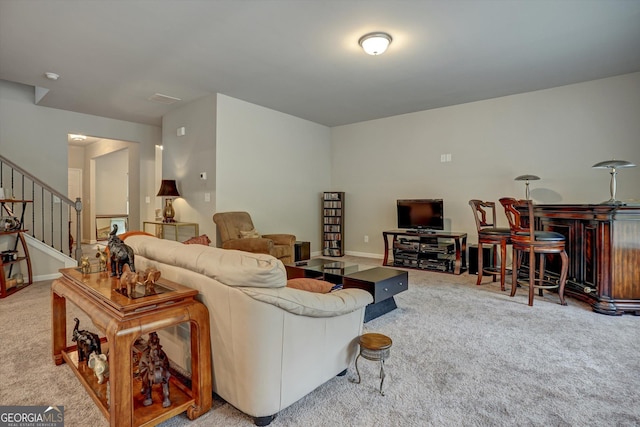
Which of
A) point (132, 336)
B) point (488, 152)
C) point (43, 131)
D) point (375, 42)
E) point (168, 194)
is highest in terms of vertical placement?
point (375, 42)

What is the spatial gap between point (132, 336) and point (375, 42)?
122 inches

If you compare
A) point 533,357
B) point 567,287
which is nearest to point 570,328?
point 533,357

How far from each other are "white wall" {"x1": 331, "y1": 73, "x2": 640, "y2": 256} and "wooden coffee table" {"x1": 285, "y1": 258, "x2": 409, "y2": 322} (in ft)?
8.96

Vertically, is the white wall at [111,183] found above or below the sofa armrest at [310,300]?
above

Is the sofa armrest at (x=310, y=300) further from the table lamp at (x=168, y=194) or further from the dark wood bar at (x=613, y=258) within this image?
the table lamp at (x=168, y=194)

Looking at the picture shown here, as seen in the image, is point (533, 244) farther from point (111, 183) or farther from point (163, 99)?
point (111, 183)

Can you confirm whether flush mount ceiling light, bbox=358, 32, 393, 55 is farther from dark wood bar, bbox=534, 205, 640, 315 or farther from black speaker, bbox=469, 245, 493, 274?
black speaker, bbox=469, 245, 493, 274

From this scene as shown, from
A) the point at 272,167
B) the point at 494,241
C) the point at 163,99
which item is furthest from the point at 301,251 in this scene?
the point at 163,99

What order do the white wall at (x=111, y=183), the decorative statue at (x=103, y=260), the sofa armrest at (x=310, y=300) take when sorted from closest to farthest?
1. the sofa armrest at (x=310, y=300)
2. the decorative statue at (x=103, y=260)
3. the white wall at (x=111, y=183)

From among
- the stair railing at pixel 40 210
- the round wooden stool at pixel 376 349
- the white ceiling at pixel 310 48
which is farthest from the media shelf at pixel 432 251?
the stair railing at pixel 40 210

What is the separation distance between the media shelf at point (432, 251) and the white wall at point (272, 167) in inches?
72.0

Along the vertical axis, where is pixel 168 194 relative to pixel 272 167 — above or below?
below

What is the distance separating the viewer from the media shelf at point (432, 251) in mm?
4949

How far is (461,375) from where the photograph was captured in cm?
198
